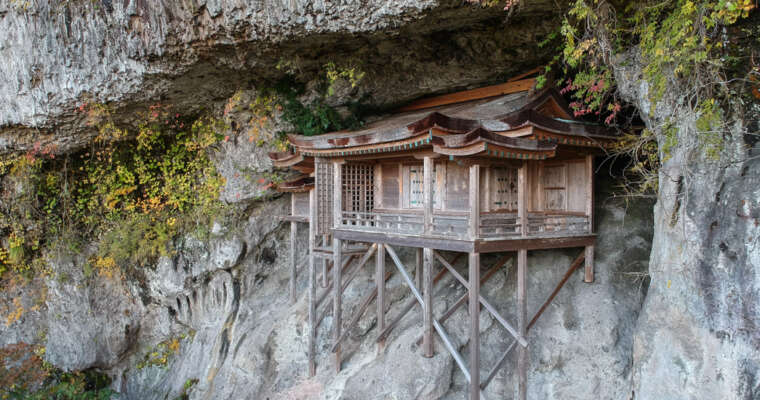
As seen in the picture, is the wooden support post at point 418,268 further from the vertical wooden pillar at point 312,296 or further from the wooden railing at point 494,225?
the vertical wooden pillar at point 312,296

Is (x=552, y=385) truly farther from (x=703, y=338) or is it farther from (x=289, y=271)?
(x=289, y=271)

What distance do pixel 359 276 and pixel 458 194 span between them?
12.5 feet

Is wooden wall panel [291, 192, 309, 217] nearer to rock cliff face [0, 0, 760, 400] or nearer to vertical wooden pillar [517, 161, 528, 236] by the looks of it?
rock cliff face [0, 0, 760, 400]

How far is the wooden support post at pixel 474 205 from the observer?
24.3ft

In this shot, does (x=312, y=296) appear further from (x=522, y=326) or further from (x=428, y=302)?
(x=522, y=326)

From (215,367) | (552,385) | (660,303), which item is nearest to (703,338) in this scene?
(660,303)

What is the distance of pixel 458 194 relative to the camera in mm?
8812

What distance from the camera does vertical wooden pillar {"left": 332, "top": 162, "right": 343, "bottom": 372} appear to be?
9812 millimetres

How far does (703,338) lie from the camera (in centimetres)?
585

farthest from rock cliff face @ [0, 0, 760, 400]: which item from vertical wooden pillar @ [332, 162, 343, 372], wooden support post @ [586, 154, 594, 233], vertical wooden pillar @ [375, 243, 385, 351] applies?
wooden support post @ [586, 154, 594, 233]

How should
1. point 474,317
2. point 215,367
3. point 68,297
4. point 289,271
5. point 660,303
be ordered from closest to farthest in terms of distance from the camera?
point 660,303, point 474,317, point 215,367, point 289,271, point 68,297

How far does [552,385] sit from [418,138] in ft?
16.4

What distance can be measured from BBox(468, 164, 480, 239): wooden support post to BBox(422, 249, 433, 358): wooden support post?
1.07 meters

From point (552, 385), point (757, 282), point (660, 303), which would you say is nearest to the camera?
point (757, 282)
